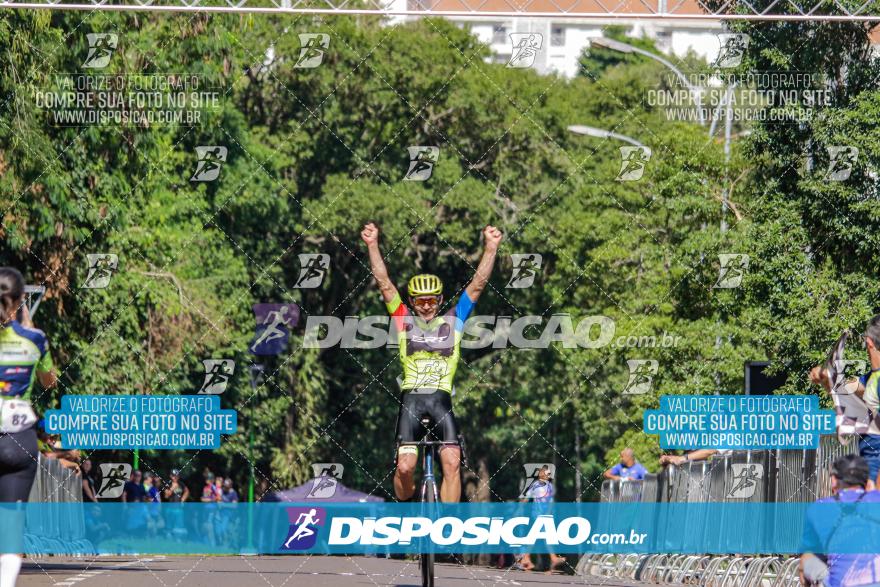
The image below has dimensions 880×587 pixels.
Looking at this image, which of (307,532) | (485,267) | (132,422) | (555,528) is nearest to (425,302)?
(485,267)

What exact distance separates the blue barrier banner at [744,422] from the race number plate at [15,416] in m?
11.3

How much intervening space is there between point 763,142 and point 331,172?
773 inches

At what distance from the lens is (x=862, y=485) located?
32.1 feet

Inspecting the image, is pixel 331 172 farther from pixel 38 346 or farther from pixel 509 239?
pixel 38 346

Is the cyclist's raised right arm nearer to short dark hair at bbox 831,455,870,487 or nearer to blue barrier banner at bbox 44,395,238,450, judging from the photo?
short dark hair at bbox 831,455,870,487

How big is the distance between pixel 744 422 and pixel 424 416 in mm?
10358

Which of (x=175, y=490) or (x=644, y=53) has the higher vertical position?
(x=644, y=53)

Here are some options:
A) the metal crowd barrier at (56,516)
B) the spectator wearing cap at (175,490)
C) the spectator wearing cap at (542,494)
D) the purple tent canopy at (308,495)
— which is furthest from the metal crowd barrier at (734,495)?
Result: the spectator wearing cap at (175,490)

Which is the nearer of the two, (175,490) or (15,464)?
(15,464)

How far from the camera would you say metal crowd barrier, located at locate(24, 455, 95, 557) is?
20359mm

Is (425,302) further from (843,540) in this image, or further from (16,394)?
(843,540)

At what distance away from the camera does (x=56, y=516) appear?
21.8 metres

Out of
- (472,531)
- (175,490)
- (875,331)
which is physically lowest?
(175,490)

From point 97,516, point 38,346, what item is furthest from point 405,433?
point 97,516
